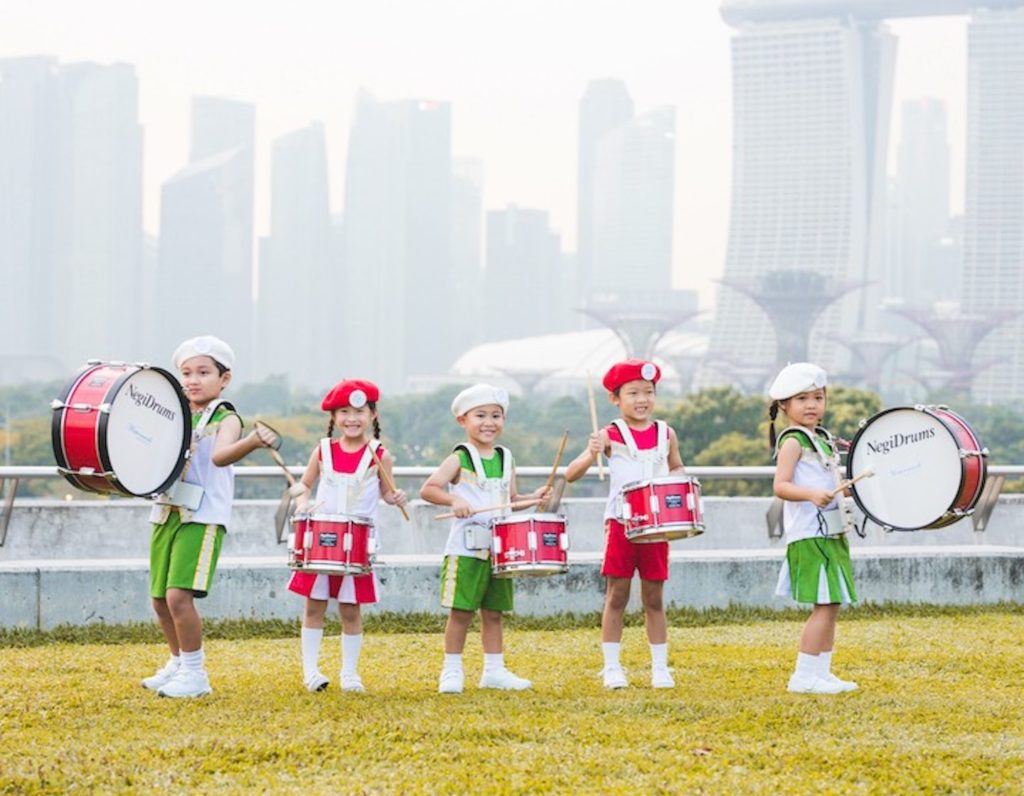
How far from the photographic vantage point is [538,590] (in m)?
10.3

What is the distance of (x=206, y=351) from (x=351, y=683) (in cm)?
165

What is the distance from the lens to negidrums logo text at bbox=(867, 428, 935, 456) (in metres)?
7.36

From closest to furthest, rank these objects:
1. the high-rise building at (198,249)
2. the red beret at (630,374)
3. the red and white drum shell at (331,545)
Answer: the red and white drum shell at (331,545) → the red beret at (630,374) → the high-rise building at (198,249)

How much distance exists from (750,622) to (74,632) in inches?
161

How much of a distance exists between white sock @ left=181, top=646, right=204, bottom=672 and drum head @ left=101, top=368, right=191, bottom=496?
2.61 feet

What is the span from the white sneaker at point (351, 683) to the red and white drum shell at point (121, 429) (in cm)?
125

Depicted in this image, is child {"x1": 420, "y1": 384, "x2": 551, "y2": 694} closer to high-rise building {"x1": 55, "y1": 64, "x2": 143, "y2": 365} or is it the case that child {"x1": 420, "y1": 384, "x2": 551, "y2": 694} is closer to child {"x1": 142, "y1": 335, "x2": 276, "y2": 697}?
child {"x1": 142, "y1": 335, "x2": 276, "y2": 697}

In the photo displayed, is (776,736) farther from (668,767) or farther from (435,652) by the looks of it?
(435,652)

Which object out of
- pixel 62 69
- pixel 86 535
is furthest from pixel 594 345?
pixel 86 535

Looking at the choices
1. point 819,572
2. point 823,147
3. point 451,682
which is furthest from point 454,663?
point 823,147

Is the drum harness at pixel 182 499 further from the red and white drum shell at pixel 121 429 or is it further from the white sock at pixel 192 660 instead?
the white sock at pixel 192 660

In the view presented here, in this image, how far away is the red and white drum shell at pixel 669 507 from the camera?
721 centimetres

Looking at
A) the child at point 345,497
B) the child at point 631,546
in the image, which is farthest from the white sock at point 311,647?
the child at point 631,546

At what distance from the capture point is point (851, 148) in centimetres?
19462
